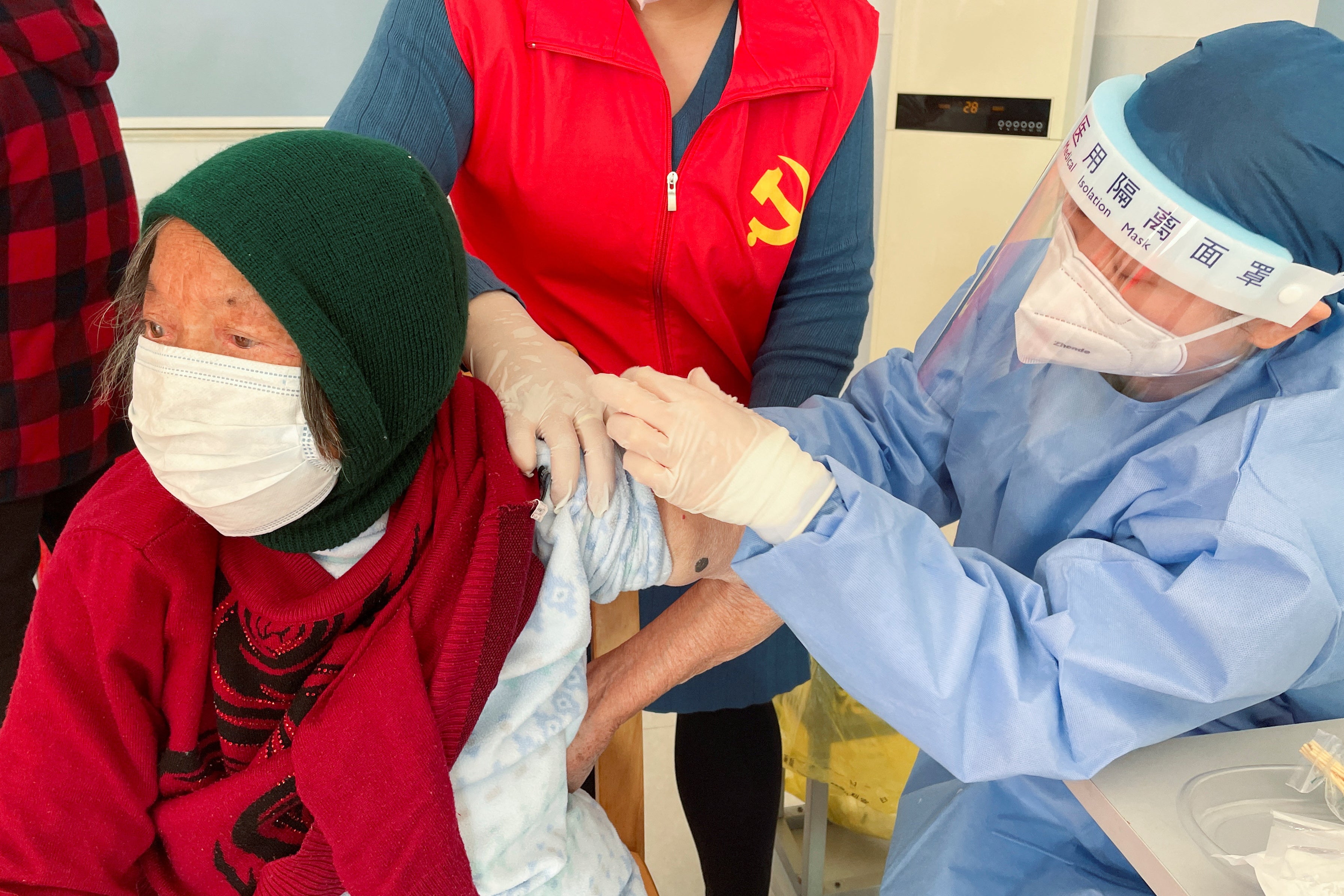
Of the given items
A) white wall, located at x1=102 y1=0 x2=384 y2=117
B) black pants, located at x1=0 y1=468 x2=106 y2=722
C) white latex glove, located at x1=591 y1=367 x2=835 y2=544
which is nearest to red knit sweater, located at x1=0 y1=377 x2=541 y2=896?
white latex glove, located at x1=591 y1=367 x2=835 y2=544

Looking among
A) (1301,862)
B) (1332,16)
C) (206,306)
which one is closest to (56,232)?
(206,306)

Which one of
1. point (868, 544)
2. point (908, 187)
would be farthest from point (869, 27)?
point (908, 187)

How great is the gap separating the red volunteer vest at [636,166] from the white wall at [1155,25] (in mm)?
1762

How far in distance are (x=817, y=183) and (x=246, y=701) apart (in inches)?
38.1

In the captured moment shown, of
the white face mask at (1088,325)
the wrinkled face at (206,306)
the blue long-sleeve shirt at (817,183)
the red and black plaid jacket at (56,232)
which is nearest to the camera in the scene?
the wrinkled face at (206,306)

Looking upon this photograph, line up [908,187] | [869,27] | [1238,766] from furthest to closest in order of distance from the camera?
[908,187], [869,27], [1238,766]

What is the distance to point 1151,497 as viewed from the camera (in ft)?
3.23

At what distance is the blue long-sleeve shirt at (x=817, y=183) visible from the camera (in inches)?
45.7

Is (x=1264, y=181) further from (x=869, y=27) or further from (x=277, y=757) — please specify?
(x=277, y=757)

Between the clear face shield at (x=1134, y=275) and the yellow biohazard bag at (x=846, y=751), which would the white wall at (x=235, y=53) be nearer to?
the yellow biohazard bag at (x=846, y=751)

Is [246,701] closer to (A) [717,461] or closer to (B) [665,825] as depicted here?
(A) [717,461]

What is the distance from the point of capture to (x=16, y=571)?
5.56 feet

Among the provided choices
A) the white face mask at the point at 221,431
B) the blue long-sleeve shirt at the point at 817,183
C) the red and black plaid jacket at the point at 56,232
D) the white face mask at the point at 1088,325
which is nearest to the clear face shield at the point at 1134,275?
the white face mask at the point at 1088,325

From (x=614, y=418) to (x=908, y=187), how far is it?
220 centimetres
